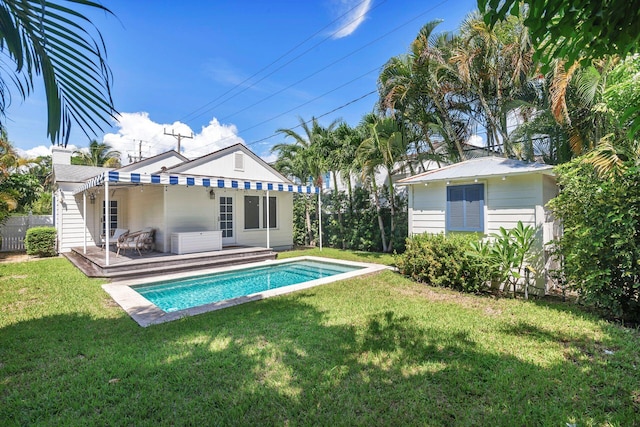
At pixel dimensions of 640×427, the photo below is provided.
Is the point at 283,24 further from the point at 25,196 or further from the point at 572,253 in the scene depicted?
the point at 25,196

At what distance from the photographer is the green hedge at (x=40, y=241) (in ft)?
45.4

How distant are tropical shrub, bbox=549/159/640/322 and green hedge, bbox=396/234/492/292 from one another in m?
1.80

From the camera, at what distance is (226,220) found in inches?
578

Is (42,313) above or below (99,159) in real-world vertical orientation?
below

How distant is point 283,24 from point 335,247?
37.6 ft

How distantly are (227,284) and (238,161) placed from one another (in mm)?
7371

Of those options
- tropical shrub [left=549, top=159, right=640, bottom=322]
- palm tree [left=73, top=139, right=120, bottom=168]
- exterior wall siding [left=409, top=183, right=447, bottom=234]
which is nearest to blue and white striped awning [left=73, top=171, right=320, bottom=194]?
exterior wall siding [left=409, top=183, right=447, bottom=234]

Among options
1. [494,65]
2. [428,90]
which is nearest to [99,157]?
[428,90]

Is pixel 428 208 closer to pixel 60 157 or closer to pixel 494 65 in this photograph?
pixel 494 65

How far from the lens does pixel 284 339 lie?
4.72 meters

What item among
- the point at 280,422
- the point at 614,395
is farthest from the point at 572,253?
the point at 280,422

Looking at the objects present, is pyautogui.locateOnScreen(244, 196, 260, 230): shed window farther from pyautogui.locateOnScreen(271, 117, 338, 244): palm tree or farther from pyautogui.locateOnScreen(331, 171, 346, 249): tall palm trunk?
pyautogui.locateOnScreen(331, 171, 346, 249): tall palm trunk

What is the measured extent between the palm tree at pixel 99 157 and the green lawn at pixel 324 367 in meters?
31.4

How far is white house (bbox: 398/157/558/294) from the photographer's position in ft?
24.0
